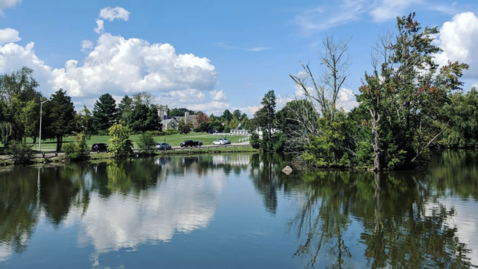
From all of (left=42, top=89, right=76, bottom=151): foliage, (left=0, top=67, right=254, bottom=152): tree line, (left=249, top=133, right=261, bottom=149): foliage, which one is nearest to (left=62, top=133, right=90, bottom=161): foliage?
(left=0, top=67, right=254, bottom=152): tree line

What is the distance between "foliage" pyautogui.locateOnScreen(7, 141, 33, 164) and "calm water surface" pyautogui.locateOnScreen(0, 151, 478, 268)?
58.3ft

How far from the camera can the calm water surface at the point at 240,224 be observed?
13.0 meters

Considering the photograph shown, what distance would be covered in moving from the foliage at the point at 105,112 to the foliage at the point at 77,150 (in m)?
61.7

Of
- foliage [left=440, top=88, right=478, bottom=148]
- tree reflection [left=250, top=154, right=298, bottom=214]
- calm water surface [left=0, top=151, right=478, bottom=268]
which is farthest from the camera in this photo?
foliage [left=440, top=88, right=478, bottom=148]

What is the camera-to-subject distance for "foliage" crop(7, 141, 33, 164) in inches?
1825

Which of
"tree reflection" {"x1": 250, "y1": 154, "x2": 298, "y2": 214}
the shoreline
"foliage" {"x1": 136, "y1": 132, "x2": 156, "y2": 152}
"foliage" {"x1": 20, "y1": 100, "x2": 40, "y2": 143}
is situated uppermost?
"foliage" {"x1": 20, "y1": 100, "x2": 40, "y2": 143}

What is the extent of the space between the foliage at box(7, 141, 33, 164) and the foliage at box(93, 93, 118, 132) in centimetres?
6572

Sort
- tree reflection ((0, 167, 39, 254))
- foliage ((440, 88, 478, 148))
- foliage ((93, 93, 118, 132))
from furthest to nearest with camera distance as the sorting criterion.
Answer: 1. foliage ((93, 93, 118, 132))
2. foliage ((440, 88, 478, 148))
3. tree reflection ((0, 167, 39, 254))

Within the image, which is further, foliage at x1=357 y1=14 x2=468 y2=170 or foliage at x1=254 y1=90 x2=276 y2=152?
foliage at x1=254 y1=90 x2=276 y2=152

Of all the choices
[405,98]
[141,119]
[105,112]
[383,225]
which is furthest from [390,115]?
[105,112]

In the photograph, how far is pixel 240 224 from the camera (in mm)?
17625

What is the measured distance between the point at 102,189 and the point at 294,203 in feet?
46.7

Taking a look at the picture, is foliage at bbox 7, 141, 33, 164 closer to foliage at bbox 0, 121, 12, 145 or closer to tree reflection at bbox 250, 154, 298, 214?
foliage at bbox 0, 121, 12, 145

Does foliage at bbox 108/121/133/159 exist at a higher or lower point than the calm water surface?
higher
